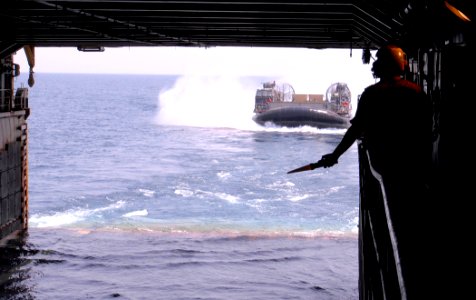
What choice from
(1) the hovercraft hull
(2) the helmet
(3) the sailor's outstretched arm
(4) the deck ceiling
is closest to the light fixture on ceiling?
(4) the deck ceiling

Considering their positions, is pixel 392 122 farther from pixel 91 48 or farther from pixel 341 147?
pixel 91 48

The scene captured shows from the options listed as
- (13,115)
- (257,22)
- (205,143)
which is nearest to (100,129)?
(205,143)

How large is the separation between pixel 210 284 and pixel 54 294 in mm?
6072

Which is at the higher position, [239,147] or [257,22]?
[257,22]

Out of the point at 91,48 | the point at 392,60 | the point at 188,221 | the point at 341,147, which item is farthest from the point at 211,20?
the point at 188,221

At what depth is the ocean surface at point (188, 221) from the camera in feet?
91.2

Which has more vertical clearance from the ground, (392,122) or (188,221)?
(392,122)

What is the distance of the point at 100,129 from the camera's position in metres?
111

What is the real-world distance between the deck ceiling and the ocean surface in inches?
380

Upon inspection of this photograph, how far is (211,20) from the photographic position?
1955 centimetres

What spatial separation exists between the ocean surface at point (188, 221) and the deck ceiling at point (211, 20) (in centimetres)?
965

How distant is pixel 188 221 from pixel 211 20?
24738mm

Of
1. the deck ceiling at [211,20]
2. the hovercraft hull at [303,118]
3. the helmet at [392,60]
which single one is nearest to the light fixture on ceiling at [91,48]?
the deck ceiling at [211,20]

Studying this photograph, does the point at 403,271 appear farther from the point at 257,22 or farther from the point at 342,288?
the point at 342,288
